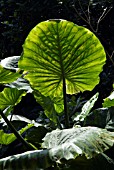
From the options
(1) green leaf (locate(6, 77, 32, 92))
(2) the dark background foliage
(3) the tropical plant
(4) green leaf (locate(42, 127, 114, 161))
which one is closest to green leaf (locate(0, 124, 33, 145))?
(3) the tropical plant

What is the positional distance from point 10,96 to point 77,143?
74 cm

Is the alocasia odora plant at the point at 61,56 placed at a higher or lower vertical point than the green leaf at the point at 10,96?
higher

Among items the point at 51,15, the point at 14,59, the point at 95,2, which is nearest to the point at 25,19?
the point at 51,15

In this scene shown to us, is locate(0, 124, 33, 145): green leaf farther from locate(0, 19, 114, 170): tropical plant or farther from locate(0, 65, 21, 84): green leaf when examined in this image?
locate(0, 65, 21, 84): green leaf

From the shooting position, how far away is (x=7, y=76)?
1.64 meters

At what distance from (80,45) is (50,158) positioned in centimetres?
59

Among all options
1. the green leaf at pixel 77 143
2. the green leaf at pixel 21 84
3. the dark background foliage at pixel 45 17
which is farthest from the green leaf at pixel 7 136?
the dark background foliage at pixel 45 17

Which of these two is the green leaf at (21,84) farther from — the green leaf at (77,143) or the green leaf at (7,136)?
the green leaf at (77,143)

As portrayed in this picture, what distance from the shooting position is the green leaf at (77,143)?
1.07m

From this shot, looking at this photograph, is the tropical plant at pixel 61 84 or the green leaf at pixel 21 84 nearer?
the tropical plant at pixel 61 84

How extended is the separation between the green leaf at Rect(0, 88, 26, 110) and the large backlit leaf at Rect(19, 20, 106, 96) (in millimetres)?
94

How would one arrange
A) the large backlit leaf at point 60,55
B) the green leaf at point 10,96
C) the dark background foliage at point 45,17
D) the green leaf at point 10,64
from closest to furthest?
the large backlit leaf at point 60,55
the green leaf at point 10,64
the green leaf at point 10,96
the dark background foliage at point 45,17

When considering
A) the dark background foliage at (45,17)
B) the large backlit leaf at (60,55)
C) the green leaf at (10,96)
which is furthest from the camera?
the dark background foliage at (45,17)

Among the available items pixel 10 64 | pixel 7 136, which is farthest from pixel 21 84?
pixel 7 136
